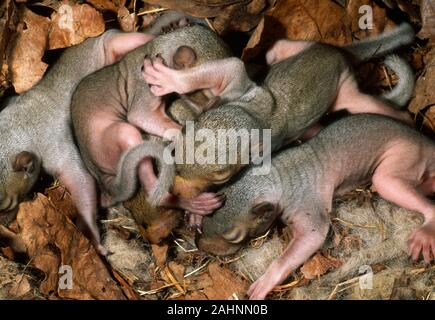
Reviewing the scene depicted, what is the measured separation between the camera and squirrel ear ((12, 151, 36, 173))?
4.92 m

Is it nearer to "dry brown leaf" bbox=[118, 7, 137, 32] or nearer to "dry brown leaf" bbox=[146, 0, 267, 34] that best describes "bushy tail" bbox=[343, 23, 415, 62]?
"dry brown leaf" bbox=[146, 0, 267, 34]

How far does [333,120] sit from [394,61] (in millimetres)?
690

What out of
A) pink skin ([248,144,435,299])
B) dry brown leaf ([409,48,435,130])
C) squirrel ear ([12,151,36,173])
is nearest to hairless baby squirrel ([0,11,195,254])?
squirrel ear ([12,151,36,173])

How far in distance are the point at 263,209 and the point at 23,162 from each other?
185cm

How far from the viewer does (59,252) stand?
15.5ft

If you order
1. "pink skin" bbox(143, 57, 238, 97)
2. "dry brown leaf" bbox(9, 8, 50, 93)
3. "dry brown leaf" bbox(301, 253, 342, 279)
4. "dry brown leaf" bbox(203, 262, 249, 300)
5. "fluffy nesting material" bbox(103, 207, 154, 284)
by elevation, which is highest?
"pink skin" bbox(143, 57, 238, 97)

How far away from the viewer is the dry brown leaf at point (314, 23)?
5.43 metres

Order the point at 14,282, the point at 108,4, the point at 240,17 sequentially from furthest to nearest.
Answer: the point at 108,4, the point at 240,17, the point at 14,282

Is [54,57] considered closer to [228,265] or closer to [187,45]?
[187,45]

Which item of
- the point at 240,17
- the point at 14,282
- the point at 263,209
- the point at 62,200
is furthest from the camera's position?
the point at 240,17

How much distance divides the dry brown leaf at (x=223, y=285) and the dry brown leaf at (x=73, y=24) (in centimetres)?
222

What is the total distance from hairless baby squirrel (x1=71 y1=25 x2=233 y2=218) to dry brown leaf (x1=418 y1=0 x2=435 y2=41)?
1.54 m

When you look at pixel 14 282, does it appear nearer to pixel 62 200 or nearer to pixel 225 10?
pixel 62 200

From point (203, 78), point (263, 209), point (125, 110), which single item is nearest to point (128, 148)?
point (125, 110)
